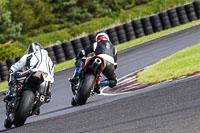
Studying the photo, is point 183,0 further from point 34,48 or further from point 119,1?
point 34,48

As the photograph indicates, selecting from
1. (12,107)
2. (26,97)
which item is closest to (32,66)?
(26,97)

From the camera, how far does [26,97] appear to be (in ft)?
28.9

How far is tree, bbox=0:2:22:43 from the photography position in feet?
144

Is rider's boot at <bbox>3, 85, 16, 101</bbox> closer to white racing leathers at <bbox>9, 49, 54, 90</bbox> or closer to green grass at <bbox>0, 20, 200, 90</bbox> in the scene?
white racing leathers at <bbox>9, 49, 54, 90</bbox>

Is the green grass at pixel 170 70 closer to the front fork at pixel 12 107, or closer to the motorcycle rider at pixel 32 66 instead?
the motorcycle rider at pixel 32 66

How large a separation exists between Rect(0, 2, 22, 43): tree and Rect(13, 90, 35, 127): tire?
117ft

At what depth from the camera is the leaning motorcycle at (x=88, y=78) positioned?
1002cm

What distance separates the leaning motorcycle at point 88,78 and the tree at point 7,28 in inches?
1356

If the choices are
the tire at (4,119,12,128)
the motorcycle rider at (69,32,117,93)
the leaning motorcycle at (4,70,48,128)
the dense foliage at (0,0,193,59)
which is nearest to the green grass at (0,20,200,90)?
the motorcycle rider at (69,32,117,93)

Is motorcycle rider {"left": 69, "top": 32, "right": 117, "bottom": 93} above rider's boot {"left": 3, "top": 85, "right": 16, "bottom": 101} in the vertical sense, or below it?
below

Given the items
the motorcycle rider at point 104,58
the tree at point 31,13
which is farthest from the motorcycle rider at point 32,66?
the tree at point 31,13

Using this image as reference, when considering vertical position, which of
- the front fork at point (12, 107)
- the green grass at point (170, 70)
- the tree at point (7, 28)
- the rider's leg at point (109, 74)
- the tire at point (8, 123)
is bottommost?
the tree at point (7, 28)

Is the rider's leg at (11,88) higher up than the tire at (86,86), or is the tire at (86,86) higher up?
the rider's leg at (11,88)

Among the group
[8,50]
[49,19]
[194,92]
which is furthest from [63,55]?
[49,19]
